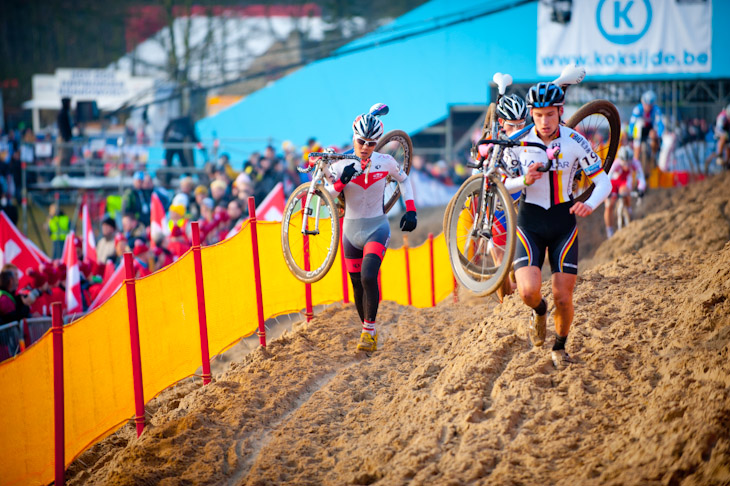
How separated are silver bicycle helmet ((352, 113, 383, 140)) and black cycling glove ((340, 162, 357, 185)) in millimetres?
365

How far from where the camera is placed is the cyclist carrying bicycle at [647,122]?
59.0 feet

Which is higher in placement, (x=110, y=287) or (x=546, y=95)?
(x=546, y=95)

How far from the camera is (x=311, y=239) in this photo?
892 cm

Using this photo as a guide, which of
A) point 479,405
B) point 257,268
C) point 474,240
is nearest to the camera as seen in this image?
point 479,405

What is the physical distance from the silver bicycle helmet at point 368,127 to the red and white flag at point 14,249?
686 centimetres

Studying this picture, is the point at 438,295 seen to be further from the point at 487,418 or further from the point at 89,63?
the point at 89,63

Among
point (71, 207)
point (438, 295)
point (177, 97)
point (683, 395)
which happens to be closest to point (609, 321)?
point (683, 395)

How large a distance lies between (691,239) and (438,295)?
4.52 m

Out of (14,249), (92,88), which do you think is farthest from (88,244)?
(92,88)

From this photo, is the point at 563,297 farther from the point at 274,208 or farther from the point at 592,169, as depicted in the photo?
the point at 274,208

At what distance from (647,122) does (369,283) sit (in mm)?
12976

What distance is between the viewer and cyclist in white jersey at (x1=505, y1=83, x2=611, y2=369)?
19.7 feet

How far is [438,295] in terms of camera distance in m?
13.5

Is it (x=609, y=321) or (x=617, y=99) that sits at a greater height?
(x=617, y=99)
